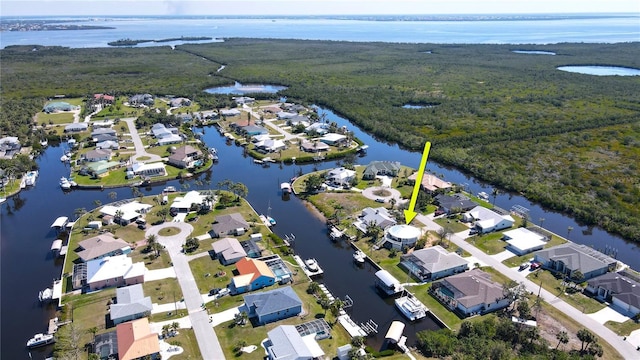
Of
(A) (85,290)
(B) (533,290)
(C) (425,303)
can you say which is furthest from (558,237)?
(A) (85,290)

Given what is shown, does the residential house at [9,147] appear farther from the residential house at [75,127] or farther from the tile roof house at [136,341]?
the tile roof house at [136,341]

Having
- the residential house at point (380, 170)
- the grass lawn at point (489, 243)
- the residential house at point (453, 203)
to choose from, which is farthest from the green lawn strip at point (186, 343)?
the residential house at point (380, 170)

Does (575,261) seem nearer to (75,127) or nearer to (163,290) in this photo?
(163,290)

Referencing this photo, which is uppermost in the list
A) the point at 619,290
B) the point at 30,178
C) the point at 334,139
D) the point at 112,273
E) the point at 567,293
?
the point at 334,139

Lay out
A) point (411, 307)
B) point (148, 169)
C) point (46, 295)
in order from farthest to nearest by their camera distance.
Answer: point (148, 169) → point (46, 295) → point (411, 307)

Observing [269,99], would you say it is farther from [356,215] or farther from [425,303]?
[425,303]

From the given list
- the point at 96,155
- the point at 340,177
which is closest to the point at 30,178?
the point at 96,155

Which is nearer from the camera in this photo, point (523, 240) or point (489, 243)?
point (523, 240)
